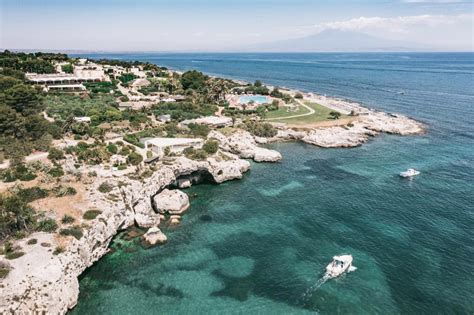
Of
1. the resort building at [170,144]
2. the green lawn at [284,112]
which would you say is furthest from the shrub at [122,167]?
the green lawn at [284,112]

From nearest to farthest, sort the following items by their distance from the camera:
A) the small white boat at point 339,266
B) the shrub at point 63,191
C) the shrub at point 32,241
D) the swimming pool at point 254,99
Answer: the shrub at point 32,241
the small white boat at point 339,266
the shrub at point 63,191
the swimming pool at point 254,99

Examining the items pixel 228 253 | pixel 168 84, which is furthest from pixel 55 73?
pixel 228 253

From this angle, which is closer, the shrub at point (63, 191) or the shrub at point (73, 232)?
the shrub at point (73, 232)

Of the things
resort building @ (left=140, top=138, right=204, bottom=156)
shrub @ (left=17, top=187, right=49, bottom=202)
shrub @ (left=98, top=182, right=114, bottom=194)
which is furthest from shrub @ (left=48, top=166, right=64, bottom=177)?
resort building @ (left=140, top=138, right=204, bottom=156)

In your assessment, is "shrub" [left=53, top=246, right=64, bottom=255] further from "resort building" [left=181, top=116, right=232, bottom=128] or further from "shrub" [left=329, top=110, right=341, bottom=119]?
"shrub" [left=329, top=110, right=341, bottom=119]

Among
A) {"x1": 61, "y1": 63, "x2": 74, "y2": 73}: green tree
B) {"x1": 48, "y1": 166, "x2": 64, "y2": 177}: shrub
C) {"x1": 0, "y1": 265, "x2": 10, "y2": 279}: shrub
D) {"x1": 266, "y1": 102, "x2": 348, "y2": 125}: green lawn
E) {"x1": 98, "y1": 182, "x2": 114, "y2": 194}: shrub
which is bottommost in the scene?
{"x1": 0, "y1": 265, "x2": 10, "y2": 279}: shrub

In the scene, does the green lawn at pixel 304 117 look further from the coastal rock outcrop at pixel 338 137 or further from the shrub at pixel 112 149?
the shrub at pixel 112 149
